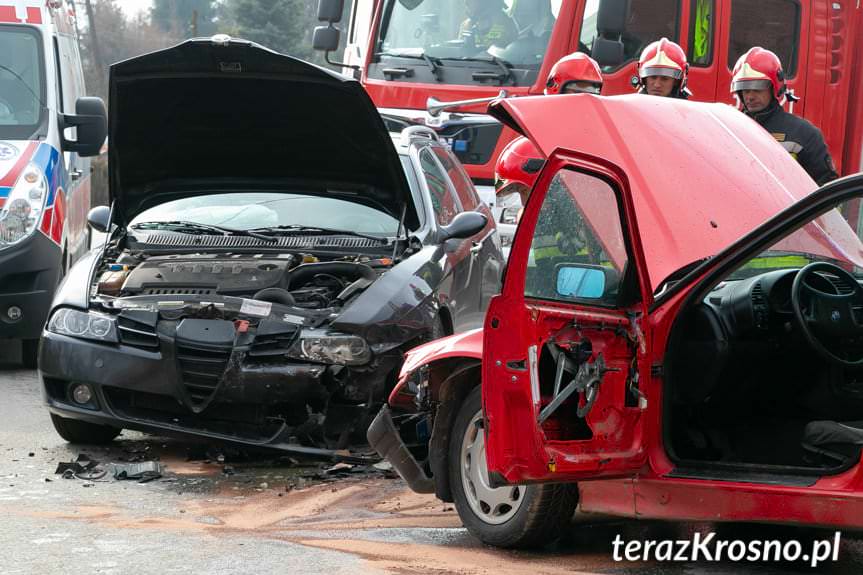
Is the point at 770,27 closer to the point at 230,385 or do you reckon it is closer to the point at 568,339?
the point at 230,385

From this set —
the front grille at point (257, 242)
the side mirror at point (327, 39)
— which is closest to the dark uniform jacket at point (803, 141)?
the front grille at point (257, 242)

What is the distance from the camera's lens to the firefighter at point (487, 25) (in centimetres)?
1355

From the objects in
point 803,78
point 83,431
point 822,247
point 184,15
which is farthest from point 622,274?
point 184,15

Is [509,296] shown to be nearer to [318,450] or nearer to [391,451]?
[391,451]

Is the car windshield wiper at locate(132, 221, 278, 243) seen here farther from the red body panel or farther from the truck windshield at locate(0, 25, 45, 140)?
the red body panel

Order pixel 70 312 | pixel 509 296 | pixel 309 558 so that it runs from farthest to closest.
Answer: pixel 70 312 < pixel 309 558 < pixel 509 296

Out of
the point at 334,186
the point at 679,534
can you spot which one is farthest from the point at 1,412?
the point at 679,534

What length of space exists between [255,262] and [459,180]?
246 centimetres

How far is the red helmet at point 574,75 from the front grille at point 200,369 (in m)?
2.77

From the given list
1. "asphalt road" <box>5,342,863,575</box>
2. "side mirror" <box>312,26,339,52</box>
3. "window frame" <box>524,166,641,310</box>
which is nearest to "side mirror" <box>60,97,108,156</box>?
"side mirror" <box>312,26,339,52</box>

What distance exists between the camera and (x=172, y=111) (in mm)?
8500

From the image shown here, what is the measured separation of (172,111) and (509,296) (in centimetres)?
403

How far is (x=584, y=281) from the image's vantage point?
207 inches

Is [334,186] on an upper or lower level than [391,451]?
upper
